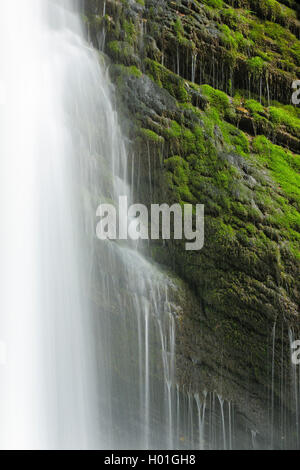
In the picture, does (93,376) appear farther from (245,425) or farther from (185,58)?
(185,58)

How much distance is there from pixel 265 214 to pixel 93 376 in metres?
3.80

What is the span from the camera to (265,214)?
6.51m

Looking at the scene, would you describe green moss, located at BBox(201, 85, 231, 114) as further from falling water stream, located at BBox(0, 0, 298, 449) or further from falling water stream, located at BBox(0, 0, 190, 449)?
falling water stream, located at BBox(0, 0, 298, 449)

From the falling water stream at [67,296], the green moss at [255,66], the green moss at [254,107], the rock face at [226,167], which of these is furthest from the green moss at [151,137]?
the green moss at [255,66]

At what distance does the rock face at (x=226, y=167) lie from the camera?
6.11 m

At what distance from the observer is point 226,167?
6750 millimetres

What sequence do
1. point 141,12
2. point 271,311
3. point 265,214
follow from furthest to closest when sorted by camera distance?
1. point 141,12
2. point 265,214
3. point 271,311

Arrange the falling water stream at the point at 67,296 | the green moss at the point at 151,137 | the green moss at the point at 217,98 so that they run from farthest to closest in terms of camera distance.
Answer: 1. the green moss at the point at 217,98
2. the green moss at the point at 151,137
3. the falling water stream at the point at 67,296

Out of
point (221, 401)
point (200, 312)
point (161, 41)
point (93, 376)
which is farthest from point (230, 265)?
point (161, 41)

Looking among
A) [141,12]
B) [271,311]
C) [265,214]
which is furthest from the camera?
[141,12]

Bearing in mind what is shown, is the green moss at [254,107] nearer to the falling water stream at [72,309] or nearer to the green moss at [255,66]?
the green moss at [255,66]

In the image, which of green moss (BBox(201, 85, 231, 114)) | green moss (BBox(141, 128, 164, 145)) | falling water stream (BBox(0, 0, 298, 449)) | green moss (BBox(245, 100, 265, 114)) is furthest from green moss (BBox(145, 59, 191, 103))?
falling water stream (BBox(0, 0, 298, 449))

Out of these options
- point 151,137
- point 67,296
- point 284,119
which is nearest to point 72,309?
point 67,296

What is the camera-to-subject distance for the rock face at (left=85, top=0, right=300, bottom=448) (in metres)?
6.11
